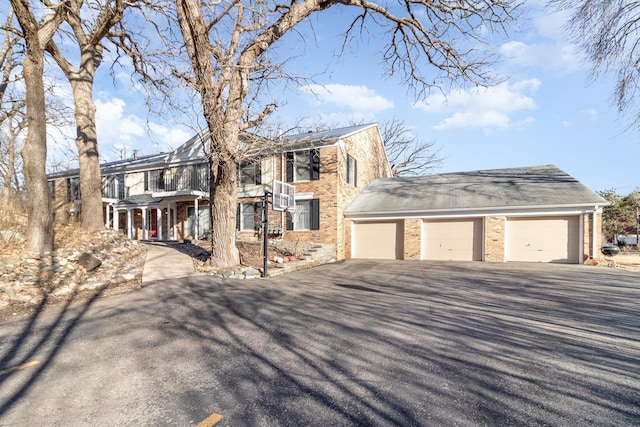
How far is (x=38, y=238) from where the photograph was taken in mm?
7570

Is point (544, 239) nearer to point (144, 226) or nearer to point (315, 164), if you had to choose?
point (315, 164)

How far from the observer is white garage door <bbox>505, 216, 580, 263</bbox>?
12922 mm

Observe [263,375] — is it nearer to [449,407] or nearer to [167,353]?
[167,353]

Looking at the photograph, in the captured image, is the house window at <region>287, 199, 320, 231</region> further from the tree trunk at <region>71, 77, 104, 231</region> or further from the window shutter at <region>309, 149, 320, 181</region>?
the tree trunk at <region>71, 77, 104, 231</region>

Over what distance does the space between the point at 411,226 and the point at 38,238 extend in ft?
45.0

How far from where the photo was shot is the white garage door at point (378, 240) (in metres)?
16.0

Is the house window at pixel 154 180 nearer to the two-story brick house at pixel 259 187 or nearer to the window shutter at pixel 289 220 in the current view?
the two-story brick house at pixel 259 187

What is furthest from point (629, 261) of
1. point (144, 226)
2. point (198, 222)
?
point (144, 226)

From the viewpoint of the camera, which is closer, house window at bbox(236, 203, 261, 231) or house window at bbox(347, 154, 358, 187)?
house window at bbox(236, 203, 261, 231)

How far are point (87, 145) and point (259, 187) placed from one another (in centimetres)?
752

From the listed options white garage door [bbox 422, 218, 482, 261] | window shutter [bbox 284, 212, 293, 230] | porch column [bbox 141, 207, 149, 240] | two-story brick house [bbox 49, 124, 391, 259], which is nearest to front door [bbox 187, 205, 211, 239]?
two-story brick house [bbox 49, 124, 391, 259]

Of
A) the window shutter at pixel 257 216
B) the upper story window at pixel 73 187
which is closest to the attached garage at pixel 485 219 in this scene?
the window shutter at pixel 257 216

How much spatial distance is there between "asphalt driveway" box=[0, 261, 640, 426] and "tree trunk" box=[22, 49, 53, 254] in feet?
10.3

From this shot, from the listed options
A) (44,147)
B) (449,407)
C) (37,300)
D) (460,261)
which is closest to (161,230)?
(44,147)
